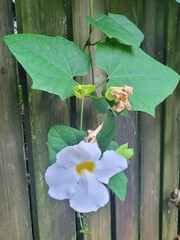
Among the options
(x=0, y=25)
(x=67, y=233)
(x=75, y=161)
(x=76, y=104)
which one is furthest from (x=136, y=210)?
(x=0, y=25)

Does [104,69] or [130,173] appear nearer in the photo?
[104,69]

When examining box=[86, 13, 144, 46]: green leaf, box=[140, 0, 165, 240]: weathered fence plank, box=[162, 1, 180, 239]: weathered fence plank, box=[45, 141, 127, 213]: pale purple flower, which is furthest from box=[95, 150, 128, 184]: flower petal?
box=[162, 1, 180, 239]: weathered fence plank

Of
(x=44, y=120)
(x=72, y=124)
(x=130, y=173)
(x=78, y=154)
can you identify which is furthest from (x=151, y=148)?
(x=78, y=154)

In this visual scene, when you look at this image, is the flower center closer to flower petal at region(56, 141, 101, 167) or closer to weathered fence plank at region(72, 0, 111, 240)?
flower petal at region(56, 141, 101, 167)

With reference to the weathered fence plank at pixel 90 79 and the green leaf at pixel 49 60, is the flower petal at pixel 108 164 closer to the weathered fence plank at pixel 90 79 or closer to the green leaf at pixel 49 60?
the green leaf at pixel 49 60

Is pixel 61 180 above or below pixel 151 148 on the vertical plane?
above

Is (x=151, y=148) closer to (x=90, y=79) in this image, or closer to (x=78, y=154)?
(x=90, y=79)
